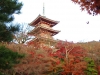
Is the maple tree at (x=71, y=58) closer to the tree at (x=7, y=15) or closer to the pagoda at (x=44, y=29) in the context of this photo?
the pagoda at (x=44, y=29)

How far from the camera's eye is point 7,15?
307 inches

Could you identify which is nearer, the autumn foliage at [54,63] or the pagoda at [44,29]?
the autumn foliage at [54,63]

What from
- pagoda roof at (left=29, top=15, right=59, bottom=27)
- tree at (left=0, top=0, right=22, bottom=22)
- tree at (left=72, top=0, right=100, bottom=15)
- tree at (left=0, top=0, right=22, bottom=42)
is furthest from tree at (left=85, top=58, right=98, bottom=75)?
tree at (left=72, top=0, right=100, bottom=15)

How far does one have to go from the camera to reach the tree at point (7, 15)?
7625 mm

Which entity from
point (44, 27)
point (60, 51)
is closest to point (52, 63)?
point (60, 51)

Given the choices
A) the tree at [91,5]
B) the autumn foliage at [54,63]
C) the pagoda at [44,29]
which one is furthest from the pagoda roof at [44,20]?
the tree at [91,5]

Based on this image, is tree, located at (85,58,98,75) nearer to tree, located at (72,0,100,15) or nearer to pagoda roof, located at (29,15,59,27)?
pagoda roof, located at (29,15,59,27)

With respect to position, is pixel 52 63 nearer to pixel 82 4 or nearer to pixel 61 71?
pixel 61 71

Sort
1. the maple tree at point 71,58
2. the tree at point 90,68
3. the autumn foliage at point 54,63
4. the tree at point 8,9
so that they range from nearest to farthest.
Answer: the tree at point 8,9 < the autumn foliage at point 54,63 < the maple tree at point 71,58 < the tree at point 90,68

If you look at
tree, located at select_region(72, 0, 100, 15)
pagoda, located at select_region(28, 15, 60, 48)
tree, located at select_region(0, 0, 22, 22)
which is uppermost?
pagoda, located at select_region(28, 15, 60, 48)

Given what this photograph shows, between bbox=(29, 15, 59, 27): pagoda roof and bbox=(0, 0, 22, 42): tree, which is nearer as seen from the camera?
bbox=(0, 0, 22, 42): tree

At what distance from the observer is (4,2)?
7.66 meters

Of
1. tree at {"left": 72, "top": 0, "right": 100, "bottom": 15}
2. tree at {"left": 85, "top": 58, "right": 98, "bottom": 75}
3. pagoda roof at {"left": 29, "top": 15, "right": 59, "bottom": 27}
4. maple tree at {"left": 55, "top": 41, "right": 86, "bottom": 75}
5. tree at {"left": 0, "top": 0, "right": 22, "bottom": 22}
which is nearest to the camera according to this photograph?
tree at {"left": 72, "top": 0, "right": 100, "bottom": 15}

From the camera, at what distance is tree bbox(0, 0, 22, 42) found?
7625 millimetres
